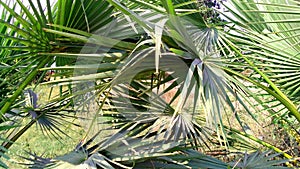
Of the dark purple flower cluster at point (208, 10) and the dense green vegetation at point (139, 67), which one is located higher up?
the dark purple flower cluster at point (208, 10)

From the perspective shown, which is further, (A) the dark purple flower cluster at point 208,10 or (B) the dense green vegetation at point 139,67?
(A) the dark purple flower cluster at point 208,10

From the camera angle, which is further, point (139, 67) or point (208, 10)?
point (208, 10)

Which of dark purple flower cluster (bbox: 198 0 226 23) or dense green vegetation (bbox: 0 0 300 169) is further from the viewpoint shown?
dark purple flower cluster (bbox: 198 0 226 23)

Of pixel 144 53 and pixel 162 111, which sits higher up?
pixel 144 53

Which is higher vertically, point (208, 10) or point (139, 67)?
point (208, 10)

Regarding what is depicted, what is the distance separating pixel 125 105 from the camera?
1577 millimetres

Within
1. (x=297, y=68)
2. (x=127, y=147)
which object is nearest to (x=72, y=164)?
(x=127, y=147)

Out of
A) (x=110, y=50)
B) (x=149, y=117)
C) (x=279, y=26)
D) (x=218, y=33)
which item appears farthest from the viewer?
(x=279, y=26)

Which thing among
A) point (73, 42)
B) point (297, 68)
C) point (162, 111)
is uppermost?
point (73, 42)

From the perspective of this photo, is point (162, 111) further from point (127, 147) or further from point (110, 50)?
point (110, 50)

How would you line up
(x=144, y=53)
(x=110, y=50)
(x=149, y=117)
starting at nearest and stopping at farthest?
(x=144, y=53), (x=110, y=50), (x=149, y=117)

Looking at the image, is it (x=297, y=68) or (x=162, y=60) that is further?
(x=297, y=68)

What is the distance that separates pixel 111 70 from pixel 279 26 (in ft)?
2.90

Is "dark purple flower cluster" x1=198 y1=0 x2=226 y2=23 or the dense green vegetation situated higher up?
"dark purple flower cluster" x1=198 y1=0 x2=226 y2=23
